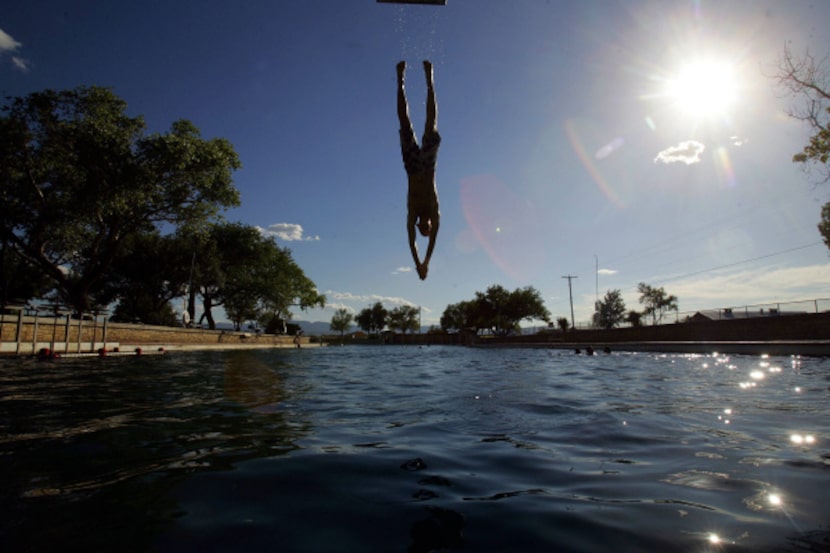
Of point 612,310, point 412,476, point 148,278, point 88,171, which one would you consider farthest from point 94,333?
point 612,310

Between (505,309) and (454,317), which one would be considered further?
(454,317)

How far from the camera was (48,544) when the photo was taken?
2193mm

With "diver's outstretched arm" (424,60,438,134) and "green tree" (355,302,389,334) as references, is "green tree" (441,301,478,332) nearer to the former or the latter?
"green tree" (355,302,389,334)

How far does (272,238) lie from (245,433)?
4741 cm

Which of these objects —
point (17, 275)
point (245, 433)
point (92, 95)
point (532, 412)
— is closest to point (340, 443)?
point (245, 433)

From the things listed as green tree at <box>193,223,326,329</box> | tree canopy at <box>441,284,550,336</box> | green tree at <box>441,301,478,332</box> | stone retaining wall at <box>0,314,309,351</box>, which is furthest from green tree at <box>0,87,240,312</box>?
green tree at <box>441,301,478,332</box>

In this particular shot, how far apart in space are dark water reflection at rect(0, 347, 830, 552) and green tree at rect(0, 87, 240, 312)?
20.6 meters

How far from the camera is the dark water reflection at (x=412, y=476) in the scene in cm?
235

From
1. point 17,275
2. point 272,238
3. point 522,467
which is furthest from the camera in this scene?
point 272,238

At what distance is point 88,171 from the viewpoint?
903 inches

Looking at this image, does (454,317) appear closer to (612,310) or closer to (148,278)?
(612,310)

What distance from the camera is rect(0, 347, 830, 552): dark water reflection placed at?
2352 millimetres

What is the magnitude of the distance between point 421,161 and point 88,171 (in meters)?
24.0

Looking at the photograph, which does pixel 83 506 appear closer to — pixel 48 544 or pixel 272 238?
pixel 48 544
